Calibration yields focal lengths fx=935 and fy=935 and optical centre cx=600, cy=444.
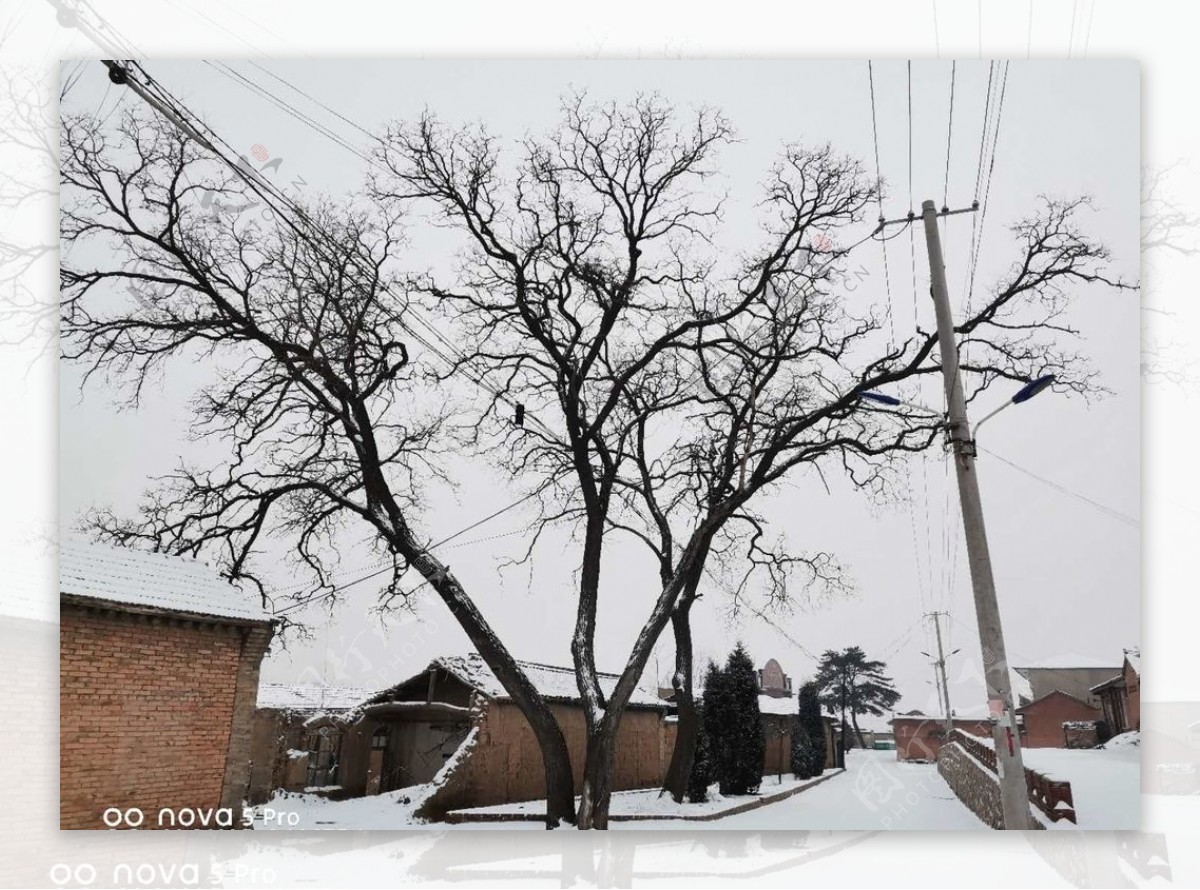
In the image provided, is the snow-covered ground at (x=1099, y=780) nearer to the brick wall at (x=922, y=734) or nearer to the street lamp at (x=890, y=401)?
the brick wall at (x=922, y=734)

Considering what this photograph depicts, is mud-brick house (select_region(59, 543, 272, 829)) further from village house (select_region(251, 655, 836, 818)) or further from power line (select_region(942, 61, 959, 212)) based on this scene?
power line (select_region(942, 61, 959, 212))

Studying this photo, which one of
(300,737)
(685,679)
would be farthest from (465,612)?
(685,679)

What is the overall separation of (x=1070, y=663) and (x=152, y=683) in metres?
4.26

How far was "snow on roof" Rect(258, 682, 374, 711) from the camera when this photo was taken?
4.45 meters

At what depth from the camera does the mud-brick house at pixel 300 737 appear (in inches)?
170

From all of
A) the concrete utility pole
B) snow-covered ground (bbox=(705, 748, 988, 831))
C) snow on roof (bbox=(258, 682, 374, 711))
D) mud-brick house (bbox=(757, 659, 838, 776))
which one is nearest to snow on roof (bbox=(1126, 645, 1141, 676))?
the concrete utility pole

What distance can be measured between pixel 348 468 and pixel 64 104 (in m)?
2.32

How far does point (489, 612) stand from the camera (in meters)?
4.64

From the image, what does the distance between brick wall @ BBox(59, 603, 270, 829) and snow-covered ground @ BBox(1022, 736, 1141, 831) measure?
12.0ft

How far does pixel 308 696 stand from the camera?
447 cm

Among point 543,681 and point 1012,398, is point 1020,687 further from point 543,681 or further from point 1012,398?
point 543,681

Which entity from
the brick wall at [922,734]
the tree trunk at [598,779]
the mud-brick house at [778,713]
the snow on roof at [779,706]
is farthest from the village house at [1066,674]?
the tree trunk at [598,779]

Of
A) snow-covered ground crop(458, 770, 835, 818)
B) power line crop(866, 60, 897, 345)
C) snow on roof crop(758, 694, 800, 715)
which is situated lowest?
snow-covered ground crop(458, 770, 835, 818)
